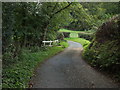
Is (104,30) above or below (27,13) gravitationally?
below

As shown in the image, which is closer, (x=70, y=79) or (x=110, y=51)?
(x=70, y=79)

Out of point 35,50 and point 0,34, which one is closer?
point 0,34

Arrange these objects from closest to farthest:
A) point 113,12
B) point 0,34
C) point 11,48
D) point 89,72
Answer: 1. point 0,34
2. point 89,72
3. point 11,48
4. point 113,12

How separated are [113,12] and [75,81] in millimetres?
13892

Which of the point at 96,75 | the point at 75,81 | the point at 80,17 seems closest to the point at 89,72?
the point at 96,75

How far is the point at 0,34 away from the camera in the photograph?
270 inches

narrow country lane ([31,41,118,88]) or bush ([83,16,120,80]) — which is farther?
bush ([83,16,120,80])

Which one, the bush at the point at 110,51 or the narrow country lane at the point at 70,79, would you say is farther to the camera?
the bush at the point at 110,51

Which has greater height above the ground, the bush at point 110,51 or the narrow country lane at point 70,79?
the bush at point 110,51

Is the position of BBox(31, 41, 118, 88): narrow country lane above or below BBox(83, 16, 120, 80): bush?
below

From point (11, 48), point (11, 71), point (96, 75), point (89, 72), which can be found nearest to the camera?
point (11, 71)

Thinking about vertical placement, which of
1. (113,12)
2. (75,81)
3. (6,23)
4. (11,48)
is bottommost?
(75,81)

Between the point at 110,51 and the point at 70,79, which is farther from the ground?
the point at 110,51

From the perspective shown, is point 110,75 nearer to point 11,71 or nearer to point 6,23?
point 11,71
